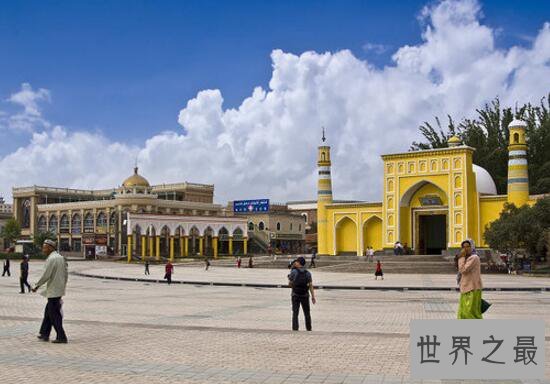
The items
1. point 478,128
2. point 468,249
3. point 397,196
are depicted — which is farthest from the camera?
point 478,128

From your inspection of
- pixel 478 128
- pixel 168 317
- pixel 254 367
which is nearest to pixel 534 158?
A: pixel 478 128

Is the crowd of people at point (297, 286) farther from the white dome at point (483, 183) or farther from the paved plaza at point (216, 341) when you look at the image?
the white dome at point (483, 183)

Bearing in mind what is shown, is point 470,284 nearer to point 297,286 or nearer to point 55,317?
point 297,286

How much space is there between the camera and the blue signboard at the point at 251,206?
3475 inches

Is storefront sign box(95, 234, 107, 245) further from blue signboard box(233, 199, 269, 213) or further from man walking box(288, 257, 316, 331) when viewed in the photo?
man walking box(288, 257, 316, 331)

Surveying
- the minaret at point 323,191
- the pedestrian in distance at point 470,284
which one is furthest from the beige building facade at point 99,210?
the pedestrian in distance at point 470,284

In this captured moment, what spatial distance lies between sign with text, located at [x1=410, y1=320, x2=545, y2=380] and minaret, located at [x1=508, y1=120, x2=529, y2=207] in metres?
43.1

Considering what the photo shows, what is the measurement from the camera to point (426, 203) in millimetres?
50938

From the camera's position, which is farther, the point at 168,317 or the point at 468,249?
the point at 168,317

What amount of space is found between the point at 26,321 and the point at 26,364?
508 cm

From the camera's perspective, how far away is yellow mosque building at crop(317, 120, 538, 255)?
47.5 meters

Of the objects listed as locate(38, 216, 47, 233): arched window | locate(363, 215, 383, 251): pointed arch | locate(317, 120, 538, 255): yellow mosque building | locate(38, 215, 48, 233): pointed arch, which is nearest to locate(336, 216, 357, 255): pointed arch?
locate(317, 120, 538, 255): yellow mosque building

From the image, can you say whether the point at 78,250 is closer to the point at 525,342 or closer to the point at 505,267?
the point at 505,267

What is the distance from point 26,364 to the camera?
28.3 ft
